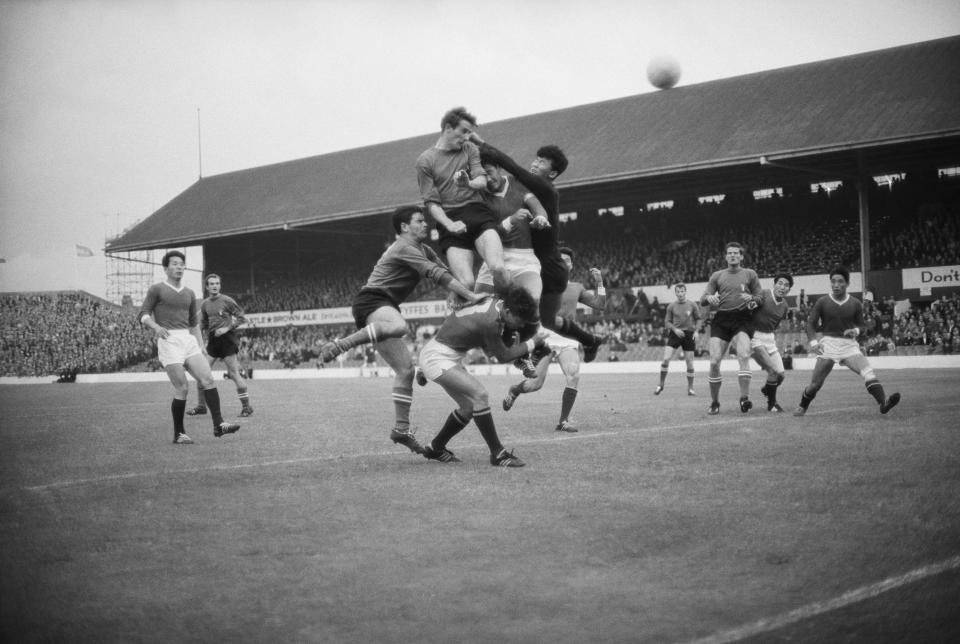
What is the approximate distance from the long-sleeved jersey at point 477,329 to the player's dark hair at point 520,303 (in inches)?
3.6

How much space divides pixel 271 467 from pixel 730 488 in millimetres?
3690

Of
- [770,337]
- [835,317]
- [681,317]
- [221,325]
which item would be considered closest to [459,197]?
[835,317]

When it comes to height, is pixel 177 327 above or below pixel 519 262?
below

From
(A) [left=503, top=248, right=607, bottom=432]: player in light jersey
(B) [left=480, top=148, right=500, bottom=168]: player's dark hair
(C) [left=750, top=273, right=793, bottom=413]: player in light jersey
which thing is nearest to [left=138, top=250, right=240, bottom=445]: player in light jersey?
(A) [left=503, top=248, right=607, bottom=432]: player in light jersey

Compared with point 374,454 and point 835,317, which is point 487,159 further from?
point 835,317

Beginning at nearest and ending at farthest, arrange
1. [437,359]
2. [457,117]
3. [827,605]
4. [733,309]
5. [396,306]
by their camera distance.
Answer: [827,605]
[437,359]
[457,117]
[396,306]
[733,309]

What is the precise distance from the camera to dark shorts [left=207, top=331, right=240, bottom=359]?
15.3 m

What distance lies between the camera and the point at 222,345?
15.3 metres

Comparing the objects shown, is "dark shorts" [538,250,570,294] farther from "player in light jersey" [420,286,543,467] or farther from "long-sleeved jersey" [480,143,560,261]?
"player in light jersey" [420,286,543,467]

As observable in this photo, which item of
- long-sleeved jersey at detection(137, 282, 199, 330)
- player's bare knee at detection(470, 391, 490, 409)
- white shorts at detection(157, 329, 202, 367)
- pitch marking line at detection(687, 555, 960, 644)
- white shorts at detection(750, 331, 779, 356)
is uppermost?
long-sleeved jersey at detection(137, 282, 199, 330)

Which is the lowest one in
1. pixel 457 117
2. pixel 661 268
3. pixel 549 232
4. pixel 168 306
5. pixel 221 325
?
pixel 221 325

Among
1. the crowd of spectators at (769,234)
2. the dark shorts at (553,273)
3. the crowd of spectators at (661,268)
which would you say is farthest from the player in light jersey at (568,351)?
the crowd of spectators at (769,234)

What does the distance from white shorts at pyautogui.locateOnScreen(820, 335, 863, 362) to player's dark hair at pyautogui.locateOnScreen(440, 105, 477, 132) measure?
18.4 feet

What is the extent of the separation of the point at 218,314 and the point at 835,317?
937 cm
